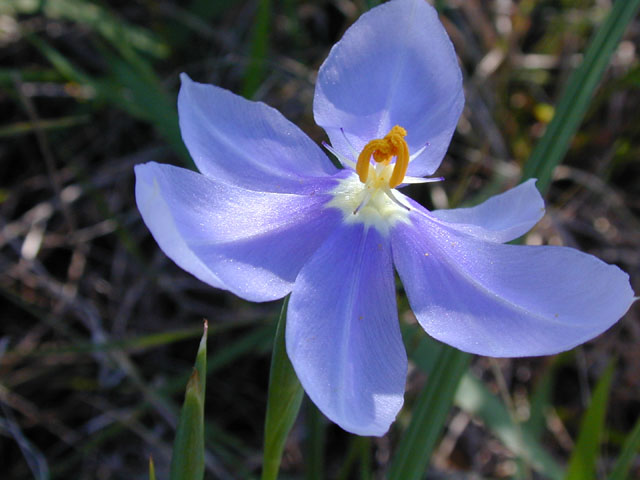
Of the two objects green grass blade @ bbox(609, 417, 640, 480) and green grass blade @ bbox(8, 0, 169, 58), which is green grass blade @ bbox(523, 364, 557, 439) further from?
green grass blade @ bbox(8, 0, 169, 58)

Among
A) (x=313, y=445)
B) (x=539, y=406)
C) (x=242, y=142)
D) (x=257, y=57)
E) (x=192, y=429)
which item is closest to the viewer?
(x=192, y=429)

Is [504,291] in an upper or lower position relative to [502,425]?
upper

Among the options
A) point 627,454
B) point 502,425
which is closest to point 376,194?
point 627,454

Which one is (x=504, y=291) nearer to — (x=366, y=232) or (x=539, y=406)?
(x=366, y=232)

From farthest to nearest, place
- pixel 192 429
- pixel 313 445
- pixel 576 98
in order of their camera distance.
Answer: pixel 313 445 < pixel 576 98 < pixel 192 429

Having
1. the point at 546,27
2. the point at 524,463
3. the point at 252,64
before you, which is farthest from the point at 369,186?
the point at 546,27
